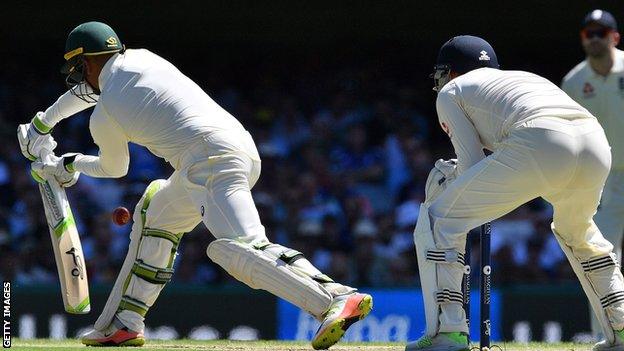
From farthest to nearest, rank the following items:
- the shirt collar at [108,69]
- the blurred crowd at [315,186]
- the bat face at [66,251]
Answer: the blurred crowd at [315,186]
the bat face at [66,251]
the shirt collar at [108,69]

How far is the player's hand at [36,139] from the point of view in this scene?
734 cm

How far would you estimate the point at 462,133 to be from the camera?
19.6 ft

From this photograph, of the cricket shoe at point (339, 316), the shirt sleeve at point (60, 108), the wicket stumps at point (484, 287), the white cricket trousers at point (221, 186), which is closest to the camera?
the cricket shoe at point (339, 316)

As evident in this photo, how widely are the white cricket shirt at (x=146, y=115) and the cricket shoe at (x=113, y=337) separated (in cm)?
83

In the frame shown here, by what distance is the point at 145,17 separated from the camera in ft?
48.7

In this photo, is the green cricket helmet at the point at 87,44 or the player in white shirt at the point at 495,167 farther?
the green cricket helmet at the point at 87,44

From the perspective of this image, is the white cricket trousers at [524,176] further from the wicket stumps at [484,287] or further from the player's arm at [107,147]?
the player's arm at [107,147]

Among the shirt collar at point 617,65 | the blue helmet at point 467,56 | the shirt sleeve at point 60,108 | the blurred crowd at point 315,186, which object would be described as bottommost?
the blurred crowd at point 315,186

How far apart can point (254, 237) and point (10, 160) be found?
24.1ft

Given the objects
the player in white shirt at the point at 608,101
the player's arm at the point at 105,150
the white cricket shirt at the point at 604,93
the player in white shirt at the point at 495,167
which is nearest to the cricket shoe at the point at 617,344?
the player in white shirt at the point at 495,167

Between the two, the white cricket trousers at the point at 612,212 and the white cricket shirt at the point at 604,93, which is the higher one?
the white cricket shirt at the point at 604,93

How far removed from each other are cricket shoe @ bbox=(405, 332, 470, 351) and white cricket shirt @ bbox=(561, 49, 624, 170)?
8.56 feet

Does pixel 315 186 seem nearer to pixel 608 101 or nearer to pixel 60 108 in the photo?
pixel 608 101

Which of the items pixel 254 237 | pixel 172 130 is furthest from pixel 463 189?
pixel 172 130
